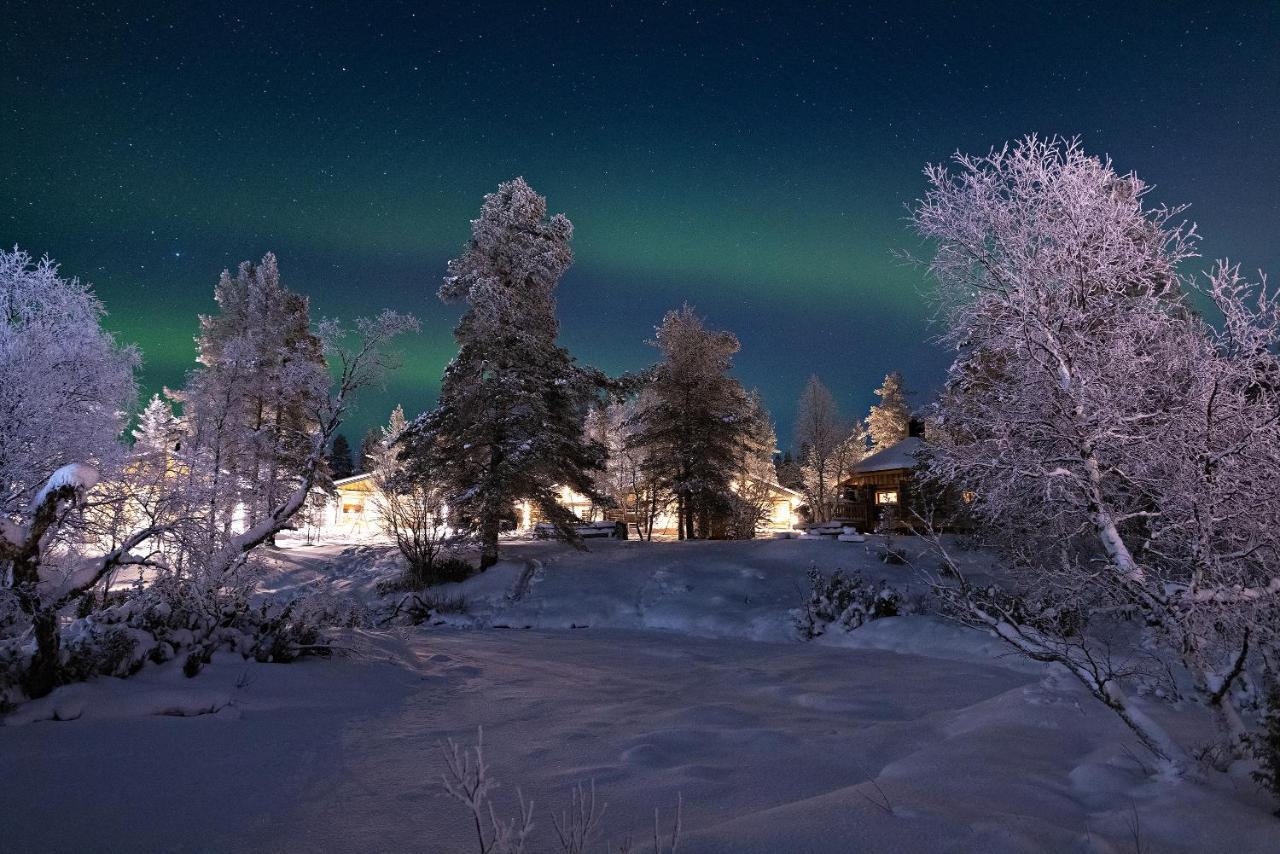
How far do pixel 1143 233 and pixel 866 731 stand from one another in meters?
5.97

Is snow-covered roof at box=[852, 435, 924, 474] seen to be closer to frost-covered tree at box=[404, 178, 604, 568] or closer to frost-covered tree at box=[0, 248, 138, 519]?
frost-covered tree at box=[404, 178, 604, 568]

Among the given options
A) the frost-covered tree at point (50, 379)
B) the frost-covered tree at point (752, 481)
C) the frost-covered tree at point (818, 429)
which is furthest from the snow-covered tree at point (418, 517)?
the frost-covered tree at point (818, 429)

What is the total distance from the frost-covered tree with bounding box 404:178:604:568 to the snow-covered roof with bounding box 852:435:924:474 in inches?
594

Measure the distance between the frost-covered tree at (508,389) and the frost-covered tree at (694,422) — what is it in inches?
235

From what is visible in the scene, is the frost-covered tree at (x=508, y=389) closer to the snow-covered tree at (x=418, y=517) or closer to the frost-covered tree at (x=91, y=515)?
the snow-covered tree at (x=418, y=517)

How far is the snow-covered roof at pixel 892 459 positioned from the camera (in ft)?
94.7

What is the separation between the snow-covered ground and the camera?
11.5 feet

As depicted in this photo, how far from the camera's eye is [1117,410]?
557 centimetres

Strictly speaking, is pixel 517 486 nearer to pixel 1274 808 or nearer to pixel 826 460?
pixel 1274 808

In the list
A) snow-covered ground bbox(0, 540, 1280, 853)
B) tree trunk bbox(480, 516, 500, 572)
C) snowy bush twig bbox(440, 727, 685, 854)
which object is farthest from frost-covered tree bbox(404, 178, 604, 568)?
snowy bush twig bbox(440, 727, 685, 854)

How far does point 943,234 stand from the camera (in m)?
7.18

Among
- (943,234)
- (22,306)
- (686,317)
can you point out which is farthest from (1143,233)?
(686,317)

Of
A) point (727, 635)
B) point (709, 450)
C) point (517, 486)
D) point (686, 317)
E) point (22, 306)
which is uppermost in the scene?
point (686, 317)

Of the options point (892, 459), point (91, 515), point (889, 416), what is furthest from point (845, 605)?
point (889, 416)
